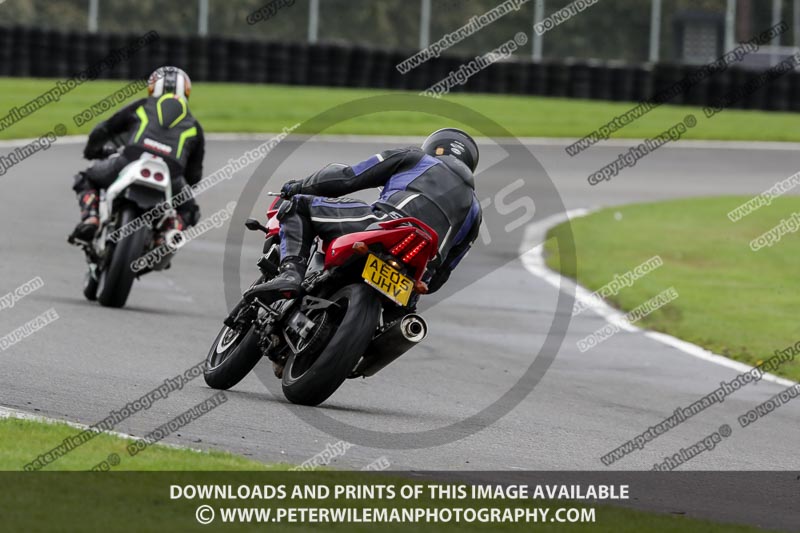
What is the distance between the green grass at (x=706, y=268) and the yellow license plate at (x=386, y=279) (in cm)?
454

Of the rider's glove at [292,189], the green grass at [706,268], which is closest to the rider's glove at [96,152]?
the rider's glove at [292,189]

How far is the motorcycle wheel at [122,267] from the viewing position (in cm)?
1105

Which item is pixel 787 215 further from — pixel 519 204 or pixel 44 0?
pixel 44 0

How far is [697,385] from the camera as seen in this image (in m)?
10.4

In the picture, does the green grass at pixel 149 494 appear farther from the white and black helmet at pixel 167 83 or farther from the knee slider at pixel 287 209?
the white and black helmet at pixel 167 83

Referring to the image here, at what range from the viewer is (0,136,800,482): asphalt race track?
23.9 feet

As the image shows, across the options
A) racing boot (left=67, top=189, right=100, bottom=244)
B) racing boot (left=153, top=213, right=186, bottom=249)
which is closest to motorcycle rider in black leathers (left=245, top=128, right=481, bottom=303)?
racing boot (left=153, top=213, right=186, bottom=249)

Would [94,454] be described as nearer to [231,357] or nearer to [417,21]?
[231,357]

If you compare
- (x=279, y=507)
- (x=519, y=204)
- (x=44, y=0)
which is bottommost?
(x=44, y=0)

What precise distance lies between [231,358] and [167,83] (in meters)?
4.11

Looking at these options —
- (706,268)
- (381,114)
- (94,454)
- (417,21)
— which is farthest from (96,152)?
(417,21)

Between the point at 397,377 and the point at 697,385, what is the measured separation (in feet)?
7.22

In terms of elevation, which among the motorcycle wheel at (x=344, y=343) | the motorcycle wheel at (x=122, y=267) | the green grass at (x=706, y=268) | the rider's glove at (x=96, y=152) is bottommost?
the green grass at (x=706, y=268)

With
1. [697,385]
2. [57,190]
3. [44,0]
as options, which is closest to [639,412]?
[697,385]
